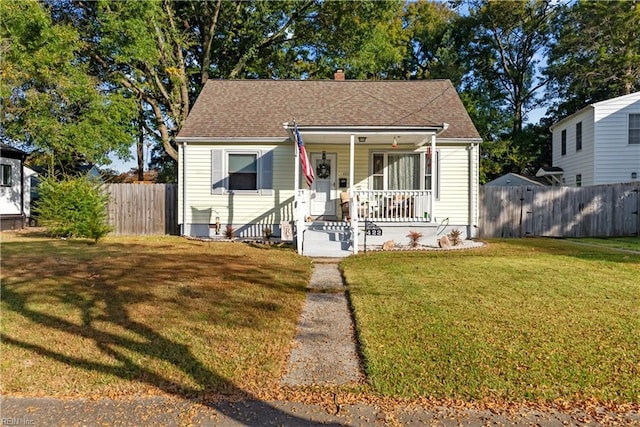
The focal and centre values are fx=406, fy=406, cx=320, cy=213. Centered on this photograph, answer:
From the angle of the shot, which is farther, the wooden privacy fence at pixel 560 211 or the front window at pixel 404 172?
the wooden privacy fence at pixel 560 211

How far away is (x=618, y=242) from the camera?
12.9m

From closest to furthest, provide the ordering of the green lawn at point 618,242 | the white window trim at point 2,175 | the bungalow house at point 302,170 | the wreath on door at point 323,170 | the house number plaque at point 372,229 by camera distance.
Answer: the house number plaque at point 372,229, the green lawn at point 618,242, the bungalow house at point 302,170, the wreath on door at point 323,170, the white window trim at point 2,175

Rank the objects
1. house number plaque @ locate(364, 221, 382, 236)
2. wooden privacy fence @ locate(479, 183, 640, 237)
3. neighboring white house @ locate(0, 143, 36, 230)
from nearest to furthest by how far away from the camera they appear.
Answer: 1. house number plaque @ locate(364, 221, 382, 236)
2. wooden privacy fence @ locate(479, 183, 640, 237)
3. neighboring white house @ locate(0, 143, 36, 230)

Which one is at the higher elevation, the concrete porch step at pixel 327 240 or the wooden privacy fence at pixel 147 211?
the wooden privacy fence at pixel 147 211

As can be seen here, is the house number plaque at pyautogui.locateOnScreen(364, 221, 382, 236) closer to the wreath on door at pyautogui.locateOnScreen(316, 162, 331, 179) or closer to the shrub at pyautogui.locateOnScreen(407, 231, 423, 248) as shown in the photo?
the shrub at pyautogui.locateOnScreen(407, 231, 423, 248)

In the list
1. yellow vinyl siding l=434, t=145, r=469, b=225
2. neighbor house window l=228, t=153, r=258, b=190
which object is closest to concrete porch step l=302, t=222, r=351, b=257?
neighbor house window l=228, t=153, r=258, b=190

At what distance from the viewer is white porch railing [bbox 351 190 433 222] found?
11445mm

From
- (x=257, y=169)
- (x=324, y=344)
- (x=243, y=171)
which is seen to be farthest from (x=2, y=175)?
(x=324, y=344)

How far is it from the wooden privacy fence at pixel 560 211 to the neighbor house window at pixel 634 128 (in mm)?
3954

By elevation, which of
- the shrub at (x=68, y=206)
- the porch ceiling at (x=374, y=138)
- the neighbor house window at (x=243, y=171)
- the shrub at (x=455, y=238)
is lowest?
the shrub at (x=455, y=238)

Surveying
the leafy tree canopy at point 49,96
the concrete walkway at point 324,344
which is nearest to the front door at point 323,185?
the concrete walkway at point 324,344

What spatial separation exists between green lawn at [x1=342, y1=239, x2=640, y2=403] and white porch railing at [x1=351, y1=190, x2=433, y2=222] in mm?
3512

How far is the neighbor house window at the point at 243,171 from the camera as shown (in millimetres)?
13094

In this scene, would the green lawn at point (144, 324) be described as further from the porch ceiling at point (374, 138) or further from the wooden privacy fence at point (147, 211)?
the wooden privacy fence at point (147, 211)
